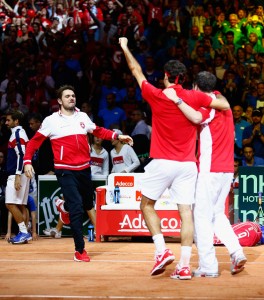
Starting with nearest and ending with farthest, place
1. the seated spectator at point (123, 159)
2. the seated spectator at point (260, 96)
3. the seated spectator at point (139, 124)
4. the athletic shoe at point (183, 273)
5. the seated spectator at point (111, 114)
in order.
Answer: the athletic shoe at point (183, 273), the seated spectator at point (123, 159), the seated spectator at point (139, 124), the seated spectator at point (260, 96), the seated spectator at point (111, 114)

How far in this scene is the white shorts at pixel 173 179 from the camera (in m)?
9.79

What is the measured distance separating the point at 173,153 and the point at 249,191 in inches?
202

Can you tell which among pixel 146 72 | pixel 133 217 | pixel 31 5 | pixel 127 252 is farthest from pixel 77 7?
pixel 127 252

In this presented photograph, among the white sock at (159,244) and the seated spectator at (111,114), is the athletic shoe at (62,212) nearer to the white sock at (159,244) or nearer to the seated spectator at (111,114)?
the seated spectator at (111,114)

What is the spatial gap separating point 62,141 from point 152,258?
1.84m

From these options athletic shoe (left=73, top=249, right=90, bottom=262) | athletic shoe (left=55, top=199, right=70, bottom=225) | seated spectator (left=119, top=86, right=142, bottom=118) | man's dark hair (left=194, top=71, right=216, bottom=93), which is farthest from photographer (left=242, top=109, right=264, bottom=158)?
man's dark hair (left=194, top=71, right=216, bottom=93)

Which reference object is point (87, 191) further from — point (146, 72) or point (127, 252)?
point (146, 72)

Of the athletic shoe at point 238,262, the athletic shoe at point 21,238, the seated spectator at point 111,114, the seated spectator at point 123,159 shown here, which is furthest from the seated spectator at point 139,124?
the athletic shoe at point 238,262

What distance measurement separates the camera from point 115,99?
19.1 metres

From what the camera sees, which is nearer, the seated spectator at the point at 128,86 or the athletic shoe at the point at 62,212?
the athletic shoe at the point at 62,212

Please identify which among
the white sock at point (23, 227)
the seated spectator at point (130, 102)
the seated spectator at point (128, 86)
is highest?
the seated spectator at point (128, 86)

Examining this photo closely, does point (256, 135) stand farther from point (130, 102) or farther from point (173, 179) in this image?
point (173, 179)

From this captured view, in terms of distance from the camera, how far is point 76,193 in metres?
11.6

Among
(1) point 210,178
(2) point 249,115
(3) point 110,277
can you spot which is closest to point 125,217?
(3) point 110,277
